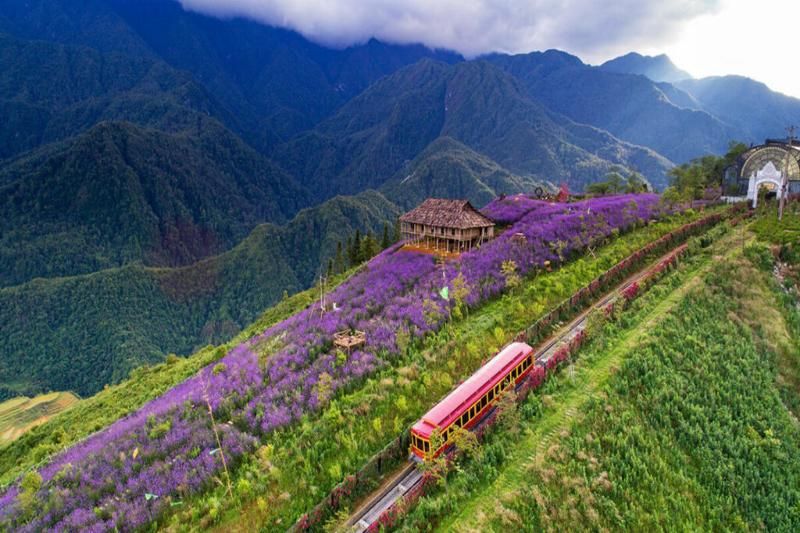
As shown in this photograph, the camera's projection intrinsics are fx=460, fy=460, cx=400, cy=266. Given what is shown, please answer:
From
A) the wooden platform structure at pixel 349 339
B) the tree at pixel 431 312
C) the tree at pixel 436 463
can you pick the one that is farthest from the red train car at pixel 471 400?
the wooden platform structure at pixel 349 339

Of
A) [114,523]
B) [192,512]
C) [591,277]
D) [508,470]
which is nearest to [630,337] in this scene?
[591,277]

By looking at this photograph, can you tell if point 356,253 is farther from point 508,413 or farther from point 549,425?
point 549,425

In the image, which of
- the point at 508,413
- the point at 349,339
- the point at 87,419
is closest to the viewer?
the point at 508,413

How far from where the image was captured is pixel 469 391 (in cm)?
2311

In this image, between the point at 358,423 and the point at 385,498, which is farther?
the point at 358,423

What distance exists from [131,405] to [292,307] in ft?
101

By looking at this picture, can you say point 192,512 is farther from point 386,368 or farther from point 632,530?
point 632,530

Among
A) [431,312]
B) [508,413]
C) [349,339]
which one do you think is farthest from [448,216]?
[508,413]

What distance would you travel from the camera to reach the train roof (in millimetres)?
21578

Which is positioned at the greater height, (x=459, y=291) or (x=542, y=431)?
(x=459, y=291)

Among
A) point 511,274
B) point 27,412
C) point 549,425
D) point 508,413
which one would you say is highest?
point 511,274

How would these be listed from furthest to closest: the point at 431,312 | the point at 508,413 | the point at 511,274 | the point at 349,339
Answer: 1. the point at 511,274
2. the point at 431,312
3. the point at 349,339
4. the point at 508,413

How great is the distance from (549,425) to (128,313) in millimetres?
163184

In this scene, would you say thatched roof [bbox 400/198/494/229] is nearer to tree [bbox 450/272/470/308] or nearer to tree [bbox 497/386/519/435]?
tree [bbox 450/272/470/308]
